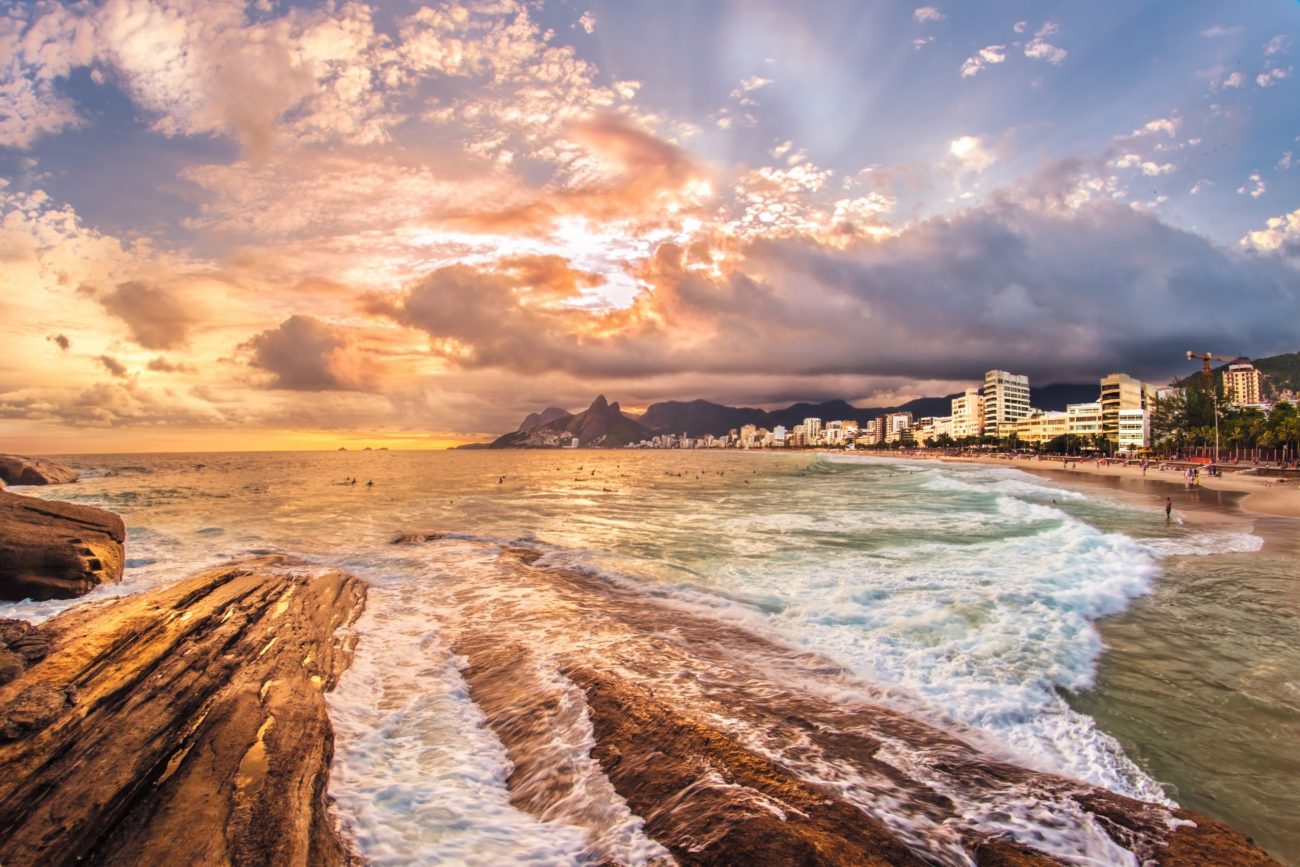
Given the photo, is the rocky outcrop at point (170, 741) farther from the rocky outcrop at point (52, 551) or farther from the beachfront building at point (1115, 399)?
the beachfront building at point (1115, 399)

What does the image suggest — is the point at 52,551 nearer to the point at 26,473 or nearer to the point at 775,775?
the point at 775,775

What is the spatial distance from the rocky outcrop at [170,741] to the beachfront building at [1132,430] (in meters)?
188

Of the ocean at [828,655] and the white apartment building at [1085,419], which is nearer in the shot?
the ocean at [828,655]

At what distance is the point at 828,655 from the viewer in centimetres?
966

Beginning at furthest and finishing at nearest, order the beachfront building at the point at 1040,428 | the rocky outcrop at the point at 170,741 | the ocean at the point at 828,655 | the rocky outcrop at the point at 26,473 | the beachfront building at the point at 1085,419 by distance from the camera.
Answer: the beachfront building at the point at 1040,428
the beachfront building at the point at 1085,419
the rocky outcrop at the point at 26,473
the ocean at the point at 828,655
the rocky outcrop at the point at 170,741

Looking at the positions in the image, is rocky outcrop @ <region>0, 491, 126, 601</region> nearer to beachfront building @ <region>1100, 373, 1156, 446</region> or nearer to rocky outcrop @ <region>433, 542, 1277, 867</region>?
rocky outcrop @ <region>433, 542, 1277, 867</region>

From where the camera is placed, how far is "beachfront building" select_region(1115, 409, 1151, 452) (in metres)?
145

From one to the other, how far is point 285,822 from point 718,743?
13.3ft

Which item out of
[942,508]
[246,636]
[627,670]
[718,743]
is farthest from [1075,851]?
[942,508]

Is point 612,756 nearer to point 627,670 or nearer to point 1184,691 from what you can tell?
point 627,670

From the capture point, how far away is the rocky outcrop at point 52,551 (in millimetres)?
12688

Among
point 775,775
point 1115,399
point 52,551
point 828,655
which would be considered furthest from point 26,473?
point 1115,399

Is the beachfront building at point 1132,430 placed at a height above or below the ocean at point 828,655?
above

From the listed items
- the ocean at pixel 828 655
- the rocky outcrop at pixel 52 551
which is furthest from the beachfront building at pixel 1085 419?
the rocky outcrop at pixel 52 551
